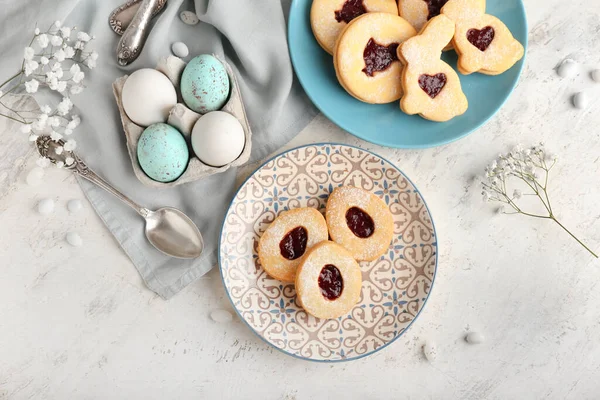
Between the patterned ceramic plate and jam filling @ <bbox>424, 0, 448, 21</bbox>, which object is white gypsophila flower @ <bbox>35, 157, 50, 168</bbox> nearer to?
the patterned ceramic plate

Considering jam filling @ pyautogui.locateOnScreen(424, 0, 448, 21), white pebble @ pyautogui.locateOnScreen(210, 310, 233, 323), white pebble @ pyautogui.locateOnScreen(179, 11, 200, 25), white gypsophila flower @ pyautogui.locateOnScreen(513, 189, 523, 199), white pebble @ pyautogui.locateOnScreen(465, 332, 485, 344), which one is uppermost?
jam filling @ pyautogui.locateOnScreen(424, 0, 448, 21)

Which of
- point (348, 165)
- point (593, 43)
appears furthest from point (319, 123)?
point (593, 43)

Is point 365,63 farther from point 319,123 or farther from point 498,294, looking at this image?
point 498,294

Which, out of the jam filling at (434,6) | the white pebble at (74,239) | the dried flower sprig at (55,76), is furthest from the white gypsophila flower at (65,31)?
the jam filling at (434,6)

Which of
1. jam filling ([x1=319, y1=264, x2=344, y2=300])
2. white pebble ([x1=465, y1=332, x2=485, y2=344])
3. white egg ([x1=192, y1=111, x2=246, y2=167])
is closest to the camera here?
white egg ([x1=192, y1=111, x2=246, y2=167])

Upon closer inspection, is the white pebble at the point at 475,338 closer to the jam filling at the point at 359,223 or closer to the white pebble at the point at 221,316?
the jam filling at the point at 359,223

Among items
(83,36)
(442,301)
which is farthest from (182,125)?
(442,301)

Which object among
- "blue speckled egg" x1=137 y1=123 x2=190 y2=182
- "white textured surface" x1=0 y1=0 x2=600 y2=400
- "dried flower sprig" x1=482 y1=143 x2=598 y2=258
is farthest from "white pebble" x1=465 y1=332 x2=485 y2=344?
"blue speckled egg" x1=137 y1=123 x2=190 y2=182
